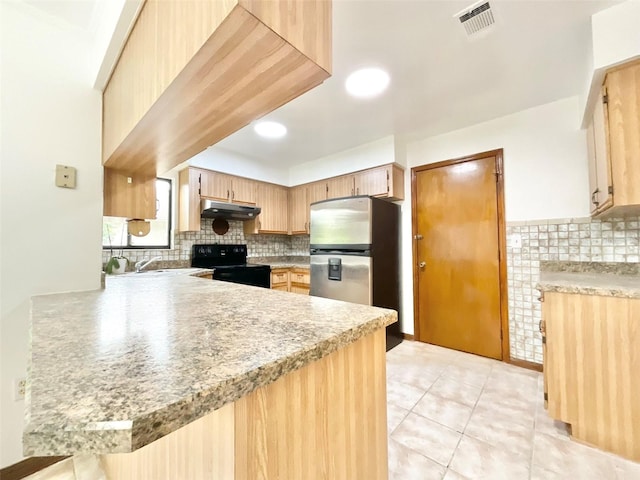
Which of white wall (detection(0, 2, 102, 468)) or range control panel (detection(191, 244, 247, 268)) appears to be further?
range control panel (detection(191, 244, 247, 268))

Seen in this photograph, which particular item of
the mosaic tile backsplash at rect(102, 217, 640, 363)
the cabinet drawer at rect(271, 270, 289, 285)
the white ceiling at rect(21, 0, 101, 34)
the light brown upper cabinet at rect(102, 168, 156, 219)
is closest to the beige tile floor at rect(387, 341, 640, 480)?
the mosaic tile backsplash at rect(102, 217, 640, 363)

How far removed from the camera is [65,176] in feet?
4.19

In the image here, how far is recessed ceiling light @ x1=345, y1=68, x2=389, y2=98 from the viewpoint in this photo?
1864 millimetres

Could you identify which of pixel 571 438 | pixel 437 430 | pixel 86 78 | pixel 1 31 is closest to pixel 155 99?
pixel 86 78

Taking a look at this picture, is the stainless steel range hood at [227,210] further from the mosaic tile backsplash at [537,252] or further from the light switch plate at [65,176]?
the light switch plate at [65,176]

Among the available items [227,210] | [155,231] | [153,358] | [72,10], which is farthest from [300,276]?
[153,358]

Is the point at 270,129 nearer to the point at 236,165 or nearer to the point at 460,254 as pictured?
the point at 236,165

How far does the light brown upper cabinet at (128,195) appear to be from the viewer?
1.50 metres

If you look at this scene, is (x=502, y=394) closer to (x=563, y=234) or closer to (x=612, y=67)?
(x=563, y=234)

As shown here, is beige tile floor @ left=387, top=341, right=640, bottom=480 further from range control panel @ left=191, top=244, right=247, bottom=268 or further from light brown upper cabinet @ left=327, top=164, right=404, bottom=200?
range control panel @ left=191, top=244, right=247, bottom=268

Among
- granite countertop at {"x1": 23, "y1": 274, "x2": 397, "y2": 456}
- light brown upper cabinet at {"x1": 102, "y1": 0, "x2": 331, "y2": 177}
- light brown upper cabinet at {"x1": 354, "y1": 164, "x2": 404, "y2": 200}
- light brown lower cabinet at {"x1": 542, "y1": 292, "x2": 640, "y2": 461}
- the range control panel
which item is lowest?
light brown lower cabinet at {"x1": 542, "y1": 292, "x2": 640, "y2": 461}

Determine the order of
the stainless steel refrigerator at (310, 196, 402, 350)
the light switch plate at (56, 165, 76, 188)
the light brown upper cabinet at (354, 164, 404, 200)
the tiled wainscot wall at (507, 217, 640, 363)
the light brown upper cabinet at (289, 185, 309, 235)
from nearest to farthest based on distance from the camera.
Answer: the light switch plate at (56, 165, 76, 188) → the tiled wainscot wall at (507, 217, 640, 363) → the stainless steel refrigerator at (310, 196, 402, 350) → the light brown upper cabinet at (354, 164, 404, 200) → the light brown upper cabinet at (289, 185, 309, 235)

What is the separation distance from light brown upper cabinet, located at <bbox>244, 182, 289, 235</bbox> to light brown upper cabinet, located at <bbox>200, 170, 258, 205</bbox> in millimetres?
147

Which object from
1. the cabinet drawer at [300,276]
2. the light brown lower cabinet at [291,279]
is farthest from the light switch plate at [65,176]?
the cabinet drawer at [300,276]
